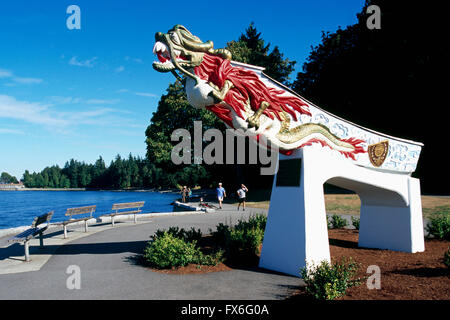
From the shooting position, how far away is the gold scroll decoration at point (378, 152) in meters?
8.95

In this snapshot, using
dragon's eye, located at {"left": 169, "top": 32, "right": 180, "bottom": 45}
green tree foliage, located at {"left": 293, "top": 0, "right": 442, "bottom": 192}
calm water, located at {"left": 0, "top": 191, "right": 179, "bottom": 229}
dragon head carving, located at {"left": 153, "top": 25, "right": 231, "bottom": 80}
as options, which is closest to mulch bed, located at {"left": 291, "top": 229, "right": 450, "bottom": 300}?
dragon head carving, located at {"left": 153, "top": 25, "right": 231, "bottom": 80}

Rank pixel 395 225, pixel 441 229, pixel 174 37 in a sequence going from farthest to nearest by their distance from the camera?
pixel 441 229 → pixel 395 225 → pixel 174 37

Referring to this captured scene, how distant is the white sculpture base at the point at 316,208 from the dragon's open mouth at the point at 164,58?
354 centimetres

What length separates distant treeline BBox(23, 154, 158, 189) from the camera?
11506 cm

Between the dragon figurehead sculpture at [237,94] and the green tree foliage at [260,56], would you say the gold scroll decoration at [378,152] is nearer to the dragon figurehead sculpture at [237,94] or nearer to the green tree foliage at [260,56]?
the dragon figurehead sculpture at [237,94]

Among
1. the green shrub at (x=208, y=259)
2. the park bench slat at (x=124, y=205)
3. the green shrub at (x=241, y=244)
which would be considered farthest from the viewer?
the park bench slat at (x=124, y=205)

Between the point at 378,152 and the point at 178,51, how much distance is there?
642 centimetres

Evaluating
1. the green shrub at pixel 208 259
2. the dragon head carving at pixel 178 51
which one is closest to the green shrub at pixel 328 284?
the green shrub at pixel 208 259

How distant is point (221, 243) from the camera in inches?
398

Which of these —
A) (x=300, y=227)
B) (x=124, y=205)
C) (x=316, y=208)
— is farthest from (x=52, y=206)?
(x=316, y=208)

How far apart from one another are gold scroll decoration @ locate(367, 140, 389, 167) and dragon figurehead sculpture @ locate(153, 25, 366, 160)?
1.52m

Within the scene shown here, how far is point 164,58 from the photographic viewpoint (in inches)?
254

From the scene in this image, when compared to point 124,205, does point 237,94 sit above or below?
above

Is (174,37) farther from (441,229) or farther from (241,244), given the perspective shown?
(441,229)
